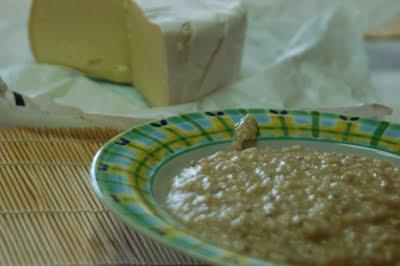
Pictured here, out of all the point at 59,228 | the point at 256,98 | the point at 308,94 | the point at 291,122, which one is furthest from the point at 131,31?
the point at 59,228

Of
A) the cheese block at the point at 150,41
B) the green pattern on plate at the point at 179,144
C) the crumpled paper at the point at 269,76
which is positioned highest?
the green pattern on plate at the point at 179,144

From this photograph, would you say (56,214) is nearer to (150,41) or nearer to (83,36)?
(150,41)

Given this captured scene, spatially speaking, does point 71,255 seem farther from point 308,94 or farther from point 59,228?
point 308,94

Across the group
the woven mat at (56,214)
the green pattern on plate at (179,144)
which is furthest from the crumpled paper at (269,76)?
the green pattern on plate at (179,144)

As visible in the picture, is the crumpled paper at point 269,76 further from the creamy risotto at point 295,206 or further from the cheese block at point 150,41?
the creamy risotto at point 295,206

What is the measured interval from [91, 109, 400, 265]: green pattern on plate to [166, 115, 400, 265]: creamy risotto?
6cm

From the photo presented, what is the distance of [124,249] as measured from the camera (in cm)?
119

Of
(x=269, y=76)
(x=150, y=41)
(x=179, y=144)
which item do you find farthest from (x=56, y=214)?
(x=269, y=76)

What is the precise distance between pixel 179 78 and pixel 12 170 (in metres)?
0.87

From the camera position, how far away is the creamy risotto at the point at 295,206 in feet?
3.43

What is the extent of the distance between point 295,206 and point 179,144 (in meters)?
0.41

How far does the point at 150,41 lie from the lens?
7.45ft

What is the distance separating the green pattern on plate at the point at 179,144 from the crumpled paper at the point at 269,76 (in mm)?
396

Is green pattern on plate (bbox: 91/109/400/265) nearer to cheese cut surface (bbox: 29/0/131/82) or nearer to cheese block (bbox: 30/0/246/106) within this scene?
cheese block (bbox: 30/0/246/106)
